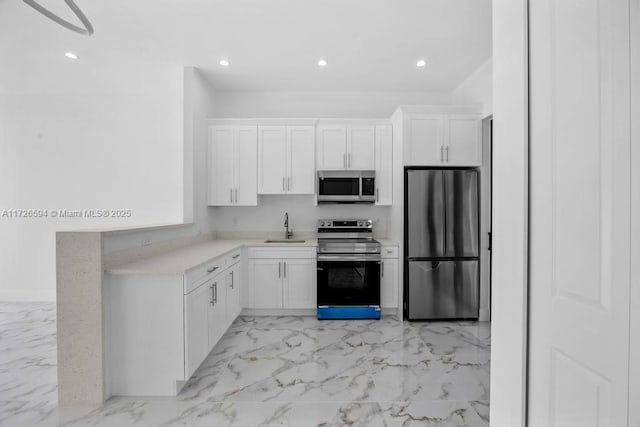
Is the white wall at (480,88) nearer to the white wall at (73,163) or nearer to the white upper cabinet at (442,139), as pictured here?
the white upper cabinet at (442,139)

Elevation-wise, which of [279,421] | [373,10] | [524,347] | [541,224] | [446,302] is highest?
[373,10]

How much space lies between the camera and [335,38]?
2936mm

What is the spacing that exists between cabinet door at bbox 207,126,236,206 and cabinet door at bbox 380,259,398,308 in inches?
82.2

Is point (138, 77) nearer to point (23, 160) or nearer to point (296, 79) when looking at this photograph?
point (296, 79)

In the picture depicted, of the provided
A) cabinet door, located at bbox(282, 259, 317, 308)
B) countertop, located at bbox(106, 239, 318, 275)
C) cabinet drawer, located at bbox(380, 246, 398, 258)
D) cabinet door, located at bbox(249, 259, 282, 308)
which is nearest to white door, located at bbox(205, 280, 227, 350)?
countertop, located at bbox(106, 239, 318, 275)

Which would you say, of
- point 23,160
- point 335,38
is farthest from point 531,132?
point 23,160

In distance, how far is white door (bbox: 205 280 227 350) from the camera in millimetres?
2604

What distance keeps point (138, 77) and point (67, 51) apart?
0.72 m

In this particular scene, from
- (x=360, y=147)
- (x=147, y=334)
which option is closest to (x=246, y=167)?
(x=360, y=147)

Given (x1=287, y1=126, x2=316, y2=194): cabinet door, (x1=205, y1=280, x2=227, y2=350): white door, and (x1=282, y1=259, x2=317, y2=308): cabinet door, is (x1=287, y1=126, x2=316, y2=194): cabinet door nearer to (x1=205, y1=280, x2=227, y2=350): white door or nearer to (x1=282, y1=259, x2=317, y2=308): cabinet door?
(x1=282, y1=259, x2=317, y2=308): cabinet door

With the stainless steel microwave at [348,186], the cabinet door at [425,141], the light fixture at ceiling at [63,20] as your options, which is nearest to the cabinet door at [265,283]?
the stainless steel microwave at [348,186]

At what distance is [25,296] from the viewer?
4.32 m

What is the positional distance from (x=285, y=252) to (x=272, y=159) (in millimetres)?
1199

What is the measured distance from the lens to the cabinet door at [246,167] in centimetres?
399
